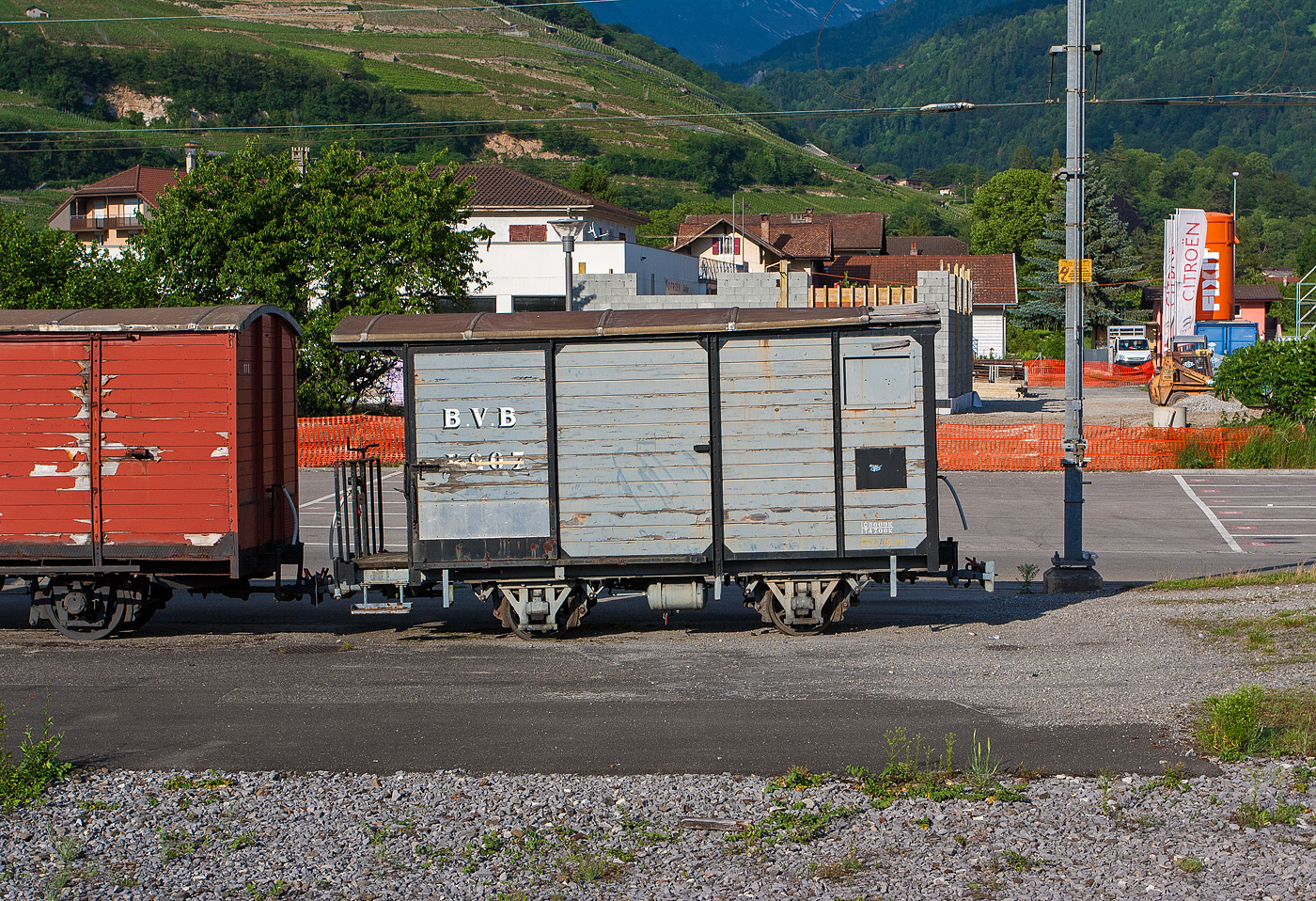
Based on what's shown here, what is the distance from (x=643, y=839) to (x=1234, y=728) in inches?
165

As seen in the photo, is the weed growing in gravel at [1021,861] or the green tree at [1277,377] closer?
the weed growing in gravel at [1021,861]

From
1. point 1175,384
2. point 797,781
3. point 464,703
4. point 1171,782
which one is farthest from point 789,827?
point 1175,384

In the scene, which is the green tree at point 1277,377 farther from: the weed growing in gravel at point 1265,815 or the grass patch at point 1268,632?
the weed growing in gravel at point 1265,815

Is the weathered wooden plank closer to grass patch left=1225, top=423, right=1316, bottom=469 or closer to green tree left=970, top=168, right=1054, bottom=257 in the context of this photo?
grass patch left=1225, top=423, right=1316, bottom=469

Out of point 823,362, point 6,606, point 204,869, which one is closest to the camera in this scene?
point 204,869

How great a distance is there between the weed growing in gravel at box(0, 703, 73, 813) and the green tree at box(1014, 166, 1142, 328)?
71581 millimetres

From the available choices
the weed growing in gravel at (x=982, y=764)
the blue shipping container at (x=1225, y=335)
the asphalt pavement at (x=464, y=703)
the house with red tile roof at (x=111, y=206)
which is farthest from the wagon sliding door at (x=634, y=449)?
the house with red tile roof at (x=111, y=206)

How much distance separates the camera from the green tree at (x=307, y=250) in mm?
34188

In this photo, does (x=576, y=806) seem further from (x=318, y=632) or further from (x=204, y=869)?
(x=318, y=632)

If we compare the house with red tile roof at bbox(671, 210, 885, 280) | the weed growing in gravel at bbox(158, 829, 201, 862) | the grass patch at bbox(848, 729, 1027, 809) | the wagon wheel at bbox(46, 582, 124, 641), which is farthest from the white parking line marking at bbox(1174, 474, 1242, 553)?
the house with red tile roof at bbox(671, 210, 885, 280)

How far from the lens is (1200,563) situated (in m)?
17.6

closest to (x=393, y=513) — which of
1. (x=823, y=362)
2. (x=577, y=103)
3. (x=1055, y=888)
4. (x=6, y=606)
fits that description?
(x=6, y=606)

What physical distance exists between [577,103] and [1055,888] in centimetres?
19882

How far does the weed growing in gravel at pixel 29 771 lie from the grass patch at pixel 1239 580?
12420 millimetres
